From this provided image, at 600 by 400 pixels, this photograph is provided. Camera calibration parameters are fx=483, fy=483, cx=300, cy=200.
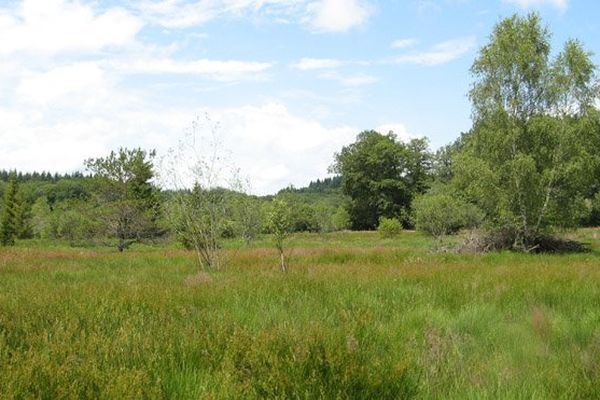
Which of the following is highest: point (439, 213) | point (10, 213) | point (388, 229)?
point (10, 213)

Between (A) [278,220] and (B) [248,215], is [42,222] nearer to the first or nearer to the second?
(B) [248,215]

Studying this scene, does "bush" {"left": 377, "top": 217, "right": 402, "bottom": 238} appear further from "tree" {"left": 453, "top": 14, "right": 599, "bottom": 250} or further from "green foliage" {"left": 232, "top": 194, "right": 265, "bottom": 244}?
"tree" {"left": 453, "top": 14, "right": 599, "bottom": 250}

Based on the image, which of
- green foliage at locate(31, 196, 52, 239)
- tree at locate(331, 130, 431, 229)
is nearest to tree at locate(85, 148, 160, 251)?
green foliage at locate(31, 196, 52, 239)

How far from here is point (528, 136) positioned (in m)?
24.7

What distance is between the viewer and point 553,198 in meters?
24.0

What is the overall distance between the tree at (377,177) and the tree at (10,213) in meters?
46.4

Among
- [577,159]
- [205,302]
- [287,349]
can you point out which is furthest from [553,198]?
[287,349]

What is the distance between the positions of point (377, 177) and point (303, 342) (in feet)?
246

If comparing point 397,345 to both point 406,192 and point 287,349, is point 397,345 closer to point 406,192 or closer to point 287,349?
point 287,349

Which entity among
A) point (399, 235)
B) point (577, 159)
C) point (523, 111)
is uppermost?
point (523, 111)

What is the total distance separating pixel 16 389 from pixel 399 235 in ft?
163

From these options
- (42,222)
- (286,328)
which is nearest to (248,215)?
(286,328)

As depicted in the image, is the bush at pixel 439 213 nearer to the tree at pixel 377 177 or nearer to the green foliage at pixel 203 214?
the green foliage at pixel 203 214

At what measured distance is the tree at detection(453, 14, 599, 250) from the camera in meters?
23.6
